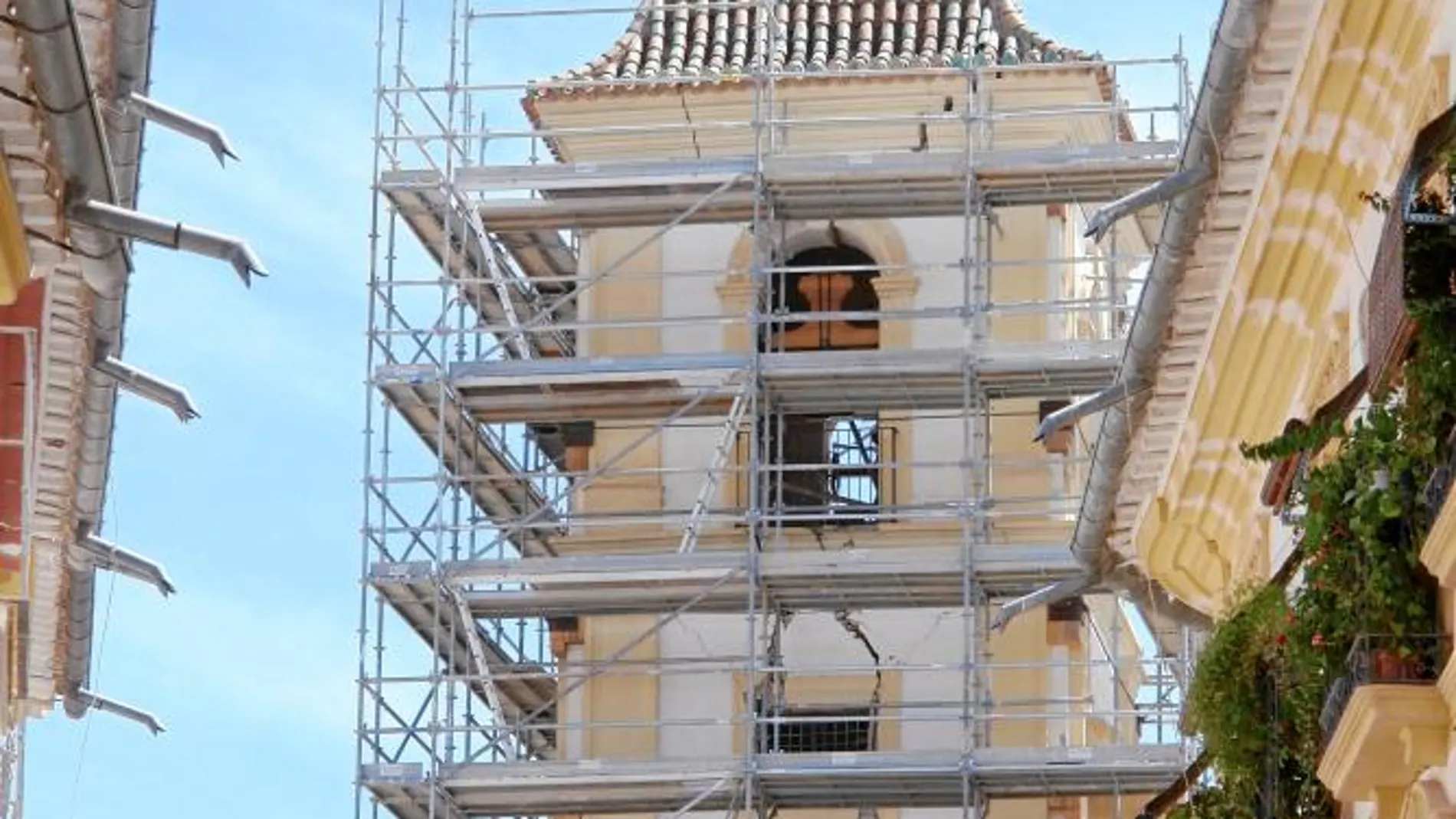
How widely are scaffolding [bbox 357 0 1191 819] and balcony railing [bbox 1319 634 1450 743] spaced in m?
19.1

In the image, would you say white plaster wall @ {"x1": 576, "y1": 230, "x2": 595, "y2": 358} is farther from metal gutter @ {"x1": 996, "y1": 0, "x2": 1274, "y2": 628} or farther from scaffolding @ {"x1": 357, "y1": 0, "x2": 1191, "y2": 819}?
metal gutter @ {"x1": 996, "y1": 0, "x2": 1274, "y2": 628}

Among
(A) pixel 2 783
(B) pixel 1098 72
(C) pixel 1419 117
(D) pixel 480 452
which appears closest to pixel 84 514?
(A) pixel 2 783

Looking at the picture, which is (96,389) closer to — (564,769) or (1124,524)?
(1124,524)

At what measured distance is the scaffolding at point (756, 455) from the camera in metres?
40.4

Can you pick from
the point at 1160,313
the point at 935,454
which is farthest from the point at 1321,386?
the point at 935,454

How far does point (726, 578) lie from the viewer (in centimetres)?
4078

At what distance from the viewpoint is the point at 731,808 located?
40.2 meters

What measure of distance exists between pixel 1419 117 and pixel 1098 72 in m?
22.9

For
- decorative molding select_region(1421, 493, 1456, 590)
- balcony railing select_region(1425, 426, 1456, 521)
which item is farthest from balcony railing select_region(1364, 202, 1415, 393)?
decorative molding select_region(1421, 493, 1456, 590)

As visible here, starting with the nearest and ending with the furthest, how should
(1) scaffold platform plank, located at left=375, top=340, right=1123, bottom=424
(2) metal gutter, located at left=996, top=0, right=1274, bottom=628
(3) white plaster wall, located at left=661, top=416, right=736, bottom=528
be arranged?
(2) metal gutter, located at left=996, top=0, right=1274, bottom=628 < (1) scaffold platform plank, located at left=375, top=340, right=1123, bottom=424 < (3) white plaster wall, located at left=661, top=416, right=736, bottom=528

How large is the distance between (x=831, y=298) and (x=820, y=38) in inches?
86.5

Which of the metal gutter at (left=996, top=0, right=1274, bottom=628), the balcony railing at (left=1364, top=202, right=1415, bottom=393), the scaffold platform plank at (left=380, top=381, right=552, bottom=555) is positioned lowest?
the balcony railing at (left=1364, top=202, right=1415, bottom=393)

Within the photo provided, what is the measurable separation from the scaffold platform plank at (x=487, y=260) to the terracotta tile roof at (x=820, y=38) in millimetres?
1479

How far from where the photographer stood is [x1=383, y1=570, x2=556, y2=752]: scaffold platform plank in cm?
4066
